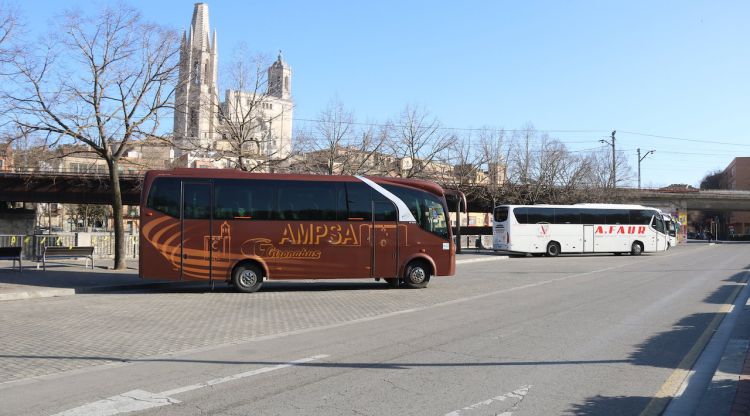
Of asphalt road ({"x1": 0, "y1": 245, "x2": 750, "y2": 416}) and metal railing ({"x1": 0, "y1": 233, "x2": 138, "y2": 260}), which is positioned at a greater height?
metal railing ({"x1": 0, "y1": 233, "x2": 138, "y2": 260})

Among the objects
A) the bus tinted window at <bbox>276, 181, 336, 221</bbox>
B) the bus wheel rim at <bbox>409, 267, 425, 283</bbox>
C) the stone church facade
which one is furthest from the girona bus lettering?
the bus tinted window at <bbox>276, 181, 336, 221</bbox>

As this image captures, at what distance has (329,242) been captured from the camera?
17406 millimetres

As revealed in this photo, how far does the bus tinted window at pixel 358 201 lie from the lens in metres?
17.7

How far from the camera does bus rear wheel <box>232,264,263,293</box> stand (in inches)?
663

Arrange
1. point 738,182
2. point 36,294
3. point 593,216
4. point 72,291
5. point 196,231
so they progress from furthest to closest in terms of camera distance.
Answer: point 738,182 < point 593,216 < point 196,231 < point 72,291 < point 36,294

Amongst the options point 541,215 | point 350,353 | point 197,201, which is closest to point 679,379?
point 350,353

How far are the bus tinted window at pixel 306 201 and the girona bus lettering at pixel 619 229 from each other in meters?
27.5

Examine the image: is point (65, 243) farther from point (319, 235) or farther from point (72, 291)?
point (319, 235)

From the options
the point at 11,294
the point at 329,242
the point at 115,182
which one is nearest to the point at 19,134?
the point at 115,182

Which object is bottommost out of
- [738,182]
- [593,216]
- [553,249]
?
[553,249]

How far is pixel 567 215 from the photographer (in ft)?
128

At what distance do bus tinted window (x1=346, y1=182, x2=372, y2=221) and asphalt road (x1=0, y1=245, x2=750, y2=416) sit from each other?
9.44 feet

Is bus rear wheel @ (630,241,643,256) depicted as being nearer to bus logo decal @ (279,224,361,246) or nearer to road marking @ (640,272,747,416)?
bus logo decal @ (279,224,361,246)

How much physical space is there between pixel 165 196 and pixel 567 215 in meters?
29.4
